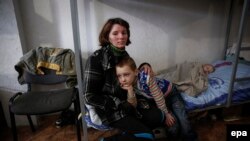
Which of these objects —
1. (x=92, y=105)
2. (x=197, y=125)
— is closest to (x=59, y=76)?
(x=92, y=105)

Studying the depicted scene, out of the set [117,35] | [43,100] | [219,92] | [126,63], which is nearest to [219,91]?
[219,92]

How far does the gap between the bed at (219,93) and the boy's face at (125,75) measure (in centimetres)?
57

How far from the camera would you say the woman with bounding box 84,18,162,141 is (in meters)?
1.13

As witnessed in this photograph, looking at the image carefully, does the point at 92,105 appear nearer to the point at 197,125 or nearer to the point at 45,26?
the point at 45,26

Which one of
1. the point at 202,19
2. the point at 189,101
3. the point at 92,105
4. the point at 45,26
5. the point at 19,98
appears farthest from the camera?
the point at 202,19

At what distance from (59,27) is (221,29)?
1675 millimetres

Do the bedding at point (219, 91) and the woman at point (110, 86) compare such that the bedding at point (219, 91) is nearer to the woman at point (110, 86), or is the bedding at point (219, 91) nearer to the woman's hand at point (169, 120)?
the woman's hand at point (169, 120)

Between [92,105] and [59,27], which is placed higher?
[59,27]

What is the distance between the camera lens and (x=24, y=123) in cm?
174

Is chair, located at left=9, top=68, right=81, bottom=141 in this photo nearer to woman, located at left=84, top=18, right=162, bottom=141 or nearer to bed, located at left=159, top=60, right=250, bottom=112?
woman, located at left=84, top=18, right=162, bottom=141

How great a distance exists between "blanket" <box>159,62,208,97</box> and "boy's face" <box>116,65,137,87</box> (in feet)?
1.86

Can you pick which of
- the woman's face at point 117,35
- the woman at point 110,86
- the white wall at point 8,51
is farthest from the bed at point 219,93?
the white wall at point 8,51

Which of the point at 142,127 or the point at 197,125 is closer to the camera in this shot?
the point at 142,127

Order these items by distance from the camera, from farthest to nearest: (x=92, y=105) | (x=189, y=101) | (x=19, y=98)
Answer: (x=189, y=101) < (x=19, y=98) < (x=92, y=105)
